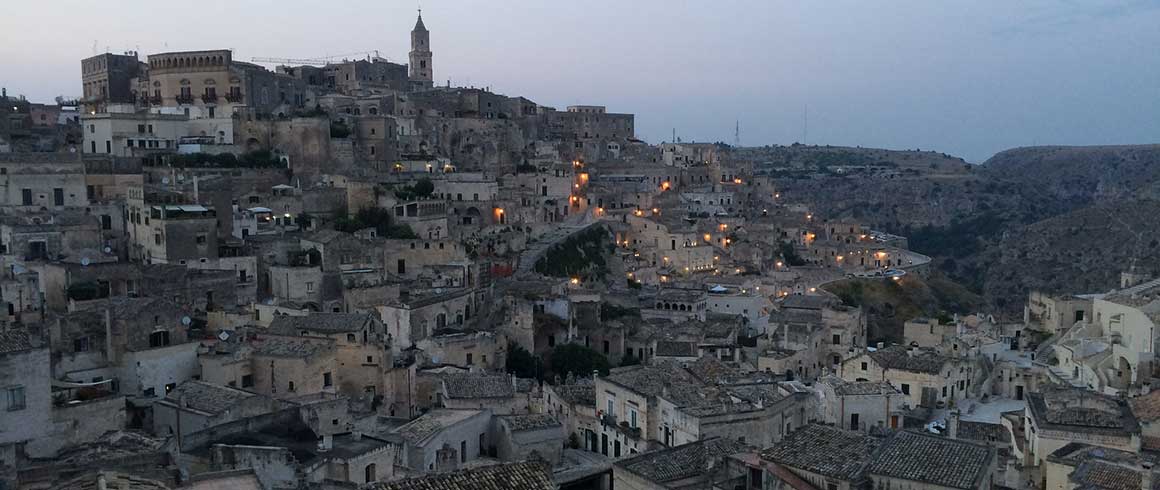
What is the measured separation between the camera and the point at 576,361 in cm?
3378

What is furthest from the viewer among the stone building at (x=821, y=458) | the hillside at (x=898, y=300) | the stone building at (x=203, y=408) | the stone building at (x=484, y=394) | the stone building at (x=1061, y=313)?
the hillside at (x=898, y=300)

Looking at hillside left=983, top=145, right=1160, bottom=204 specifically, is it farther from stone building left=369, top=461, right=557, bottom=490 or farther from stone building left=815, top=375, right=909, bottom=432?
stone building left=369, top=461, right=557, bottom=490

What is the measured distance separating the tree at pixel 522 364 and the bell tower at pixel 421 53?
55.9 metres

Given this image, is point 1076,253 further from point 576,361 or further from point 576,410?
point 576,410

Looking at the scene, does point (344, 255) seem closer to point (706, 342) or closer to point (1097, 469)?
point (706, 342)

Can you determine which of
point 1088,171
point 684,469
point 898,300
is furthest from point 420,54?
point 1088,171

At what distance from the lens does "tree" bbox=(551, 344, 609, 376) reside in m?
33.7

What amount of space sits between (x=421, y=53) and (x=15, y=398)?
70.4 meters

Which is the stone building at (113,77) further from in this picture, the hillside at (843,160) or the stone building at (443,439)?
the hillside at (843,160)

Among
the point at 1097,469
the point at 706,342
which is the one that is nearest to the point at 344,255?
the point at 706,342

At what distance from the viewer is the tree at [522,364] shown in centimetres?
3275

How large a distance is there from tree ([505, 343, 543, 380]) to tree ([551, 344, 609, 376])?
778mm

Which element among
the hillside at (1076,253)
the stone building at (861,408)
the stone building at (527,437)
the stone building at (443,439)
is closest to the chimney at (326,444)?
the stone building at (443,439)

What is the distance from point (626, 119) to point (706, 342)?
46.1m
